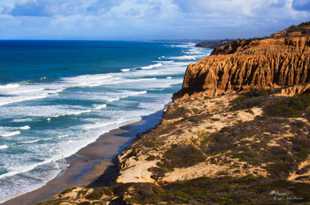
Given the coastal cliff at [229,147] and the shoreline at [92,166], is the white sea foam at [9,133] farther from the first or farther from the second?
the coastal cliff at [229,147]

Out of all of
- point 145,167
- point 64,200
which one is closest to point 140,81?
point 145,167

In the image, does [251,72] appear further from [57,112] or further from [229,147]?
[229,147]

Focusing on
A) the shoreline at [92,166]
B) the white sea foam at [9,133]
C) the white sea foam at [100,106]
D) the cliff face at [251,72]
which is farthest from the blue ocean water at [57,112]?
the cliff face at [251,72]

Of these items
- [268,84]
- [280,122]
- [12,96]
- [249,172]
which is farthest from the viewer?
[12,96]

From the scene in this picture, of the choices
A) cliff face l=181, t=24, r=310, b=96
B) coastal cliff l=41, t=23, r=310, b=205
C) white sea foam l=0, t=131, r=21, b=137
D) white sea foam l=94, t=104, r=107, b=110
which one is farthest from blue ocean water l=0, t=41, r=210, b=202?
cliff face l=181, t=24, r=310, b=96

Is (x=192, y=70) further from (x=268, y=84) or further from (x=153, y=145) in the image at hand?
(x=153, y=145)

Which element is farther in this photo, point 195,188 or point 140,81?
point 140,81
